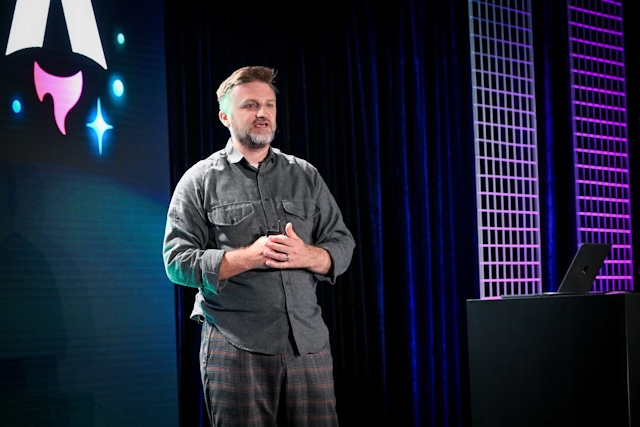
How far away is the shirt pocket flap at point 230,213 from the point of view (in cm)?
259

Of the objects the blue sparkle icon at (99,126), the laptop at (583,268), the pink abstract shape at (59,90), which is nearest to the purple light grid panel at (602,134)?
the laptop at (583,268)

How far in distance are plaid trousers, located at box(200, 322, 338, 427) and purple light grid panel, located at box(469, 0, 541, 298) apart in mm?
2021

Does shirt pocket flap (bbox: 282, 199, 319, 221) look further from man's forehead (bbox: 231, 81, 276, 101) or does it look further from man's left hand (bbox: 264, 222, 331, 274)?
man's forehead (bbox: 231, 81, 276, 101)

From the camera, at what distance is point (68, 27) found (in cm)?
296

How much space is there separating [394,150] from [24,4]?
199cm

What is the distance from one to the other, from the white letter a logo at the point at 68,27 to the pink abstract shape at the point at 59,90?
0.09 metres

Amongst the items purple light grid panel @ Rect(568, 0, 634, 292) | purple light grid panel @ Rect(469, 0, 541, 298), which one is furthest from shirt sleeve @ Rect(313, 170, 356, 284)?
purple light grid panel @ Rect(568, 0, 634, 292)

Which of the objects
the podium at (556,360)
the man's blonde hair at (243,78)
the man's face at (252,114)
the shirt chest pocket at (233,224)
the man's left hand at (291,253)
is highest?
the man's blonde hair at (243,78)

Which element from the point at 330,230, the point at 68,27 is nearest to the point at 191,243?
the point at 330,230

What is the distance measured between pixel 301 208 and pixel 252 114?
14.2 inches

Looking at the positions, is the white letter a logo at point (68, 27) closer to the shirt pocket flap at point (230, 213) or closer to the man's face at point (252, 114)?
the man's face at point (252, 114)

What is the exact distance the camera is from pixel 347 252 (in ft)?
8.87

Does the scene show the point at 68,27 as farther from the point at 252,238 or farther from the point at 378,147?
the point at 378,147

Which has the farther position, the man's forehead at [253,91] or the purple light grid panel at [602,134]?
the purple light grid panel at [602,134]
